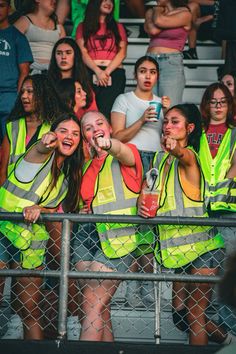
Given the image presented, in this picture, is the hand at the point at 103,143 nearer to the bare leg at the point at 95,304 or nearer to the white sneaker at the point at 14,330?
the bare leg at the point at 95,304

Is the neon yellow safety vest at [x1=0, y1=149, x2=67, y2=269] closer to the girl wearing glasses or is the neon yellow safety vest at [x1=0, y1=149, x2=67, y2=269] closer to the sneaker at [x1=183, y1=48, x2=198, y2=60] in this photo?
the girl wearing glasses

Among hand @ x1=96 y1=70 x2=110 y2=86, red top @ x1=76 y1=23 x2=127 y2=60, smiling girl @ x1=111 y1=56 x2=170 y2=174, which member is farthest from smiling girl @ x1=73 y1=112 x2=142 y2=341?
red top @ x1=76 y1=23 x2=127 y2=60

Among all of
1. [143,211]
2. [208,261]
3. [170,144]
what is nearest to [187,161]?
[170,144]

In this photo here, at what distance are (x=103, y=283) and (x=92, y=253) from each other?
9.7 inches

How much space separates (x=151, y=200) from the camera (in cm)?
781

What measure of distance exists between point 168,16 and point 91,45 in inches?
30.0

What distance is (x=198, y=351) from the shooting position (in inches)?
311

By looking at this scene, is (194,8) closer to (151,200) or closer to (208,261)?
(208,261)

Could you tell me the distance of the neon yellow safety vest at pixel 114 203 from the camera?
8.15m

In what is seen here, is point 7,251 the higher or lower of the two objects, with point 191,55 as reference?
lower

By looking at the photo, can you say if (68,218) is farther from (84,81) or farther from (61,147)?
(84,81)

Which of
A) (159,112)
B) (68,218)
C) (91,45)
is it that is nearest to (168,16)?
(91,45)

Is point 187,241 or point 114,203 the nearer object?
point 187,241

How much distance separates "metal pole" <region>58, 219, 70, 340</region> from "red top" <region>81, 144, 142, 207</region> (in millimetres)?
561
